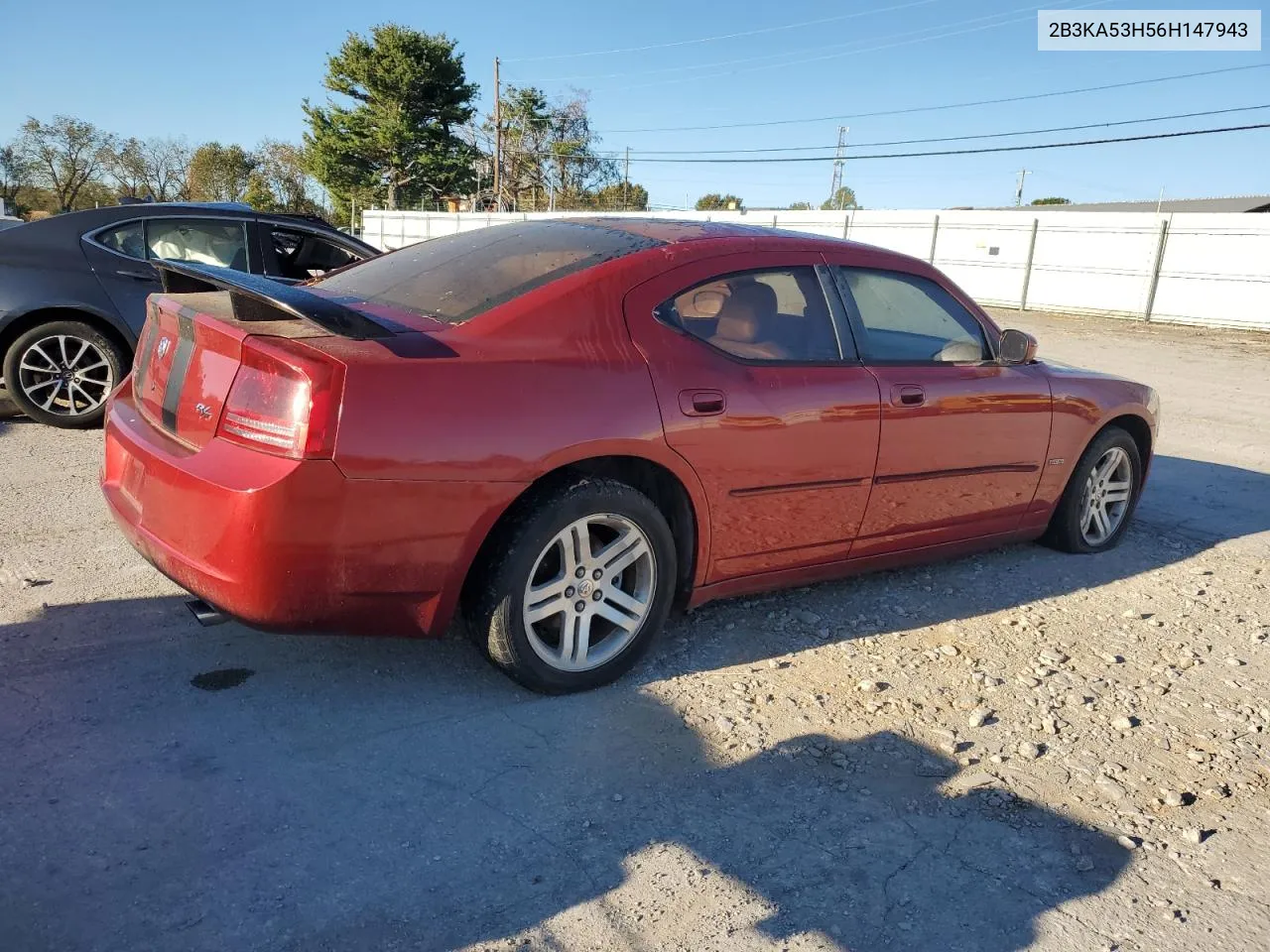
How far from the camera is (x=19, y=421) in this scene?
21.1 feet

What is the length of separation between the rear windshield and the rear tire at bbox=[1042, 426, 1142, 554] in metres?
2.77

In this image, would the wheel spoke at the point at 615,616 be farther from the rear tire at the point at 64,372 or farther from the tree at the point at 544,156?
the tree at the point at 544,156

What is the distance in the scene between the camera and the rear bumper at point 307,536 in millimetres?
2619

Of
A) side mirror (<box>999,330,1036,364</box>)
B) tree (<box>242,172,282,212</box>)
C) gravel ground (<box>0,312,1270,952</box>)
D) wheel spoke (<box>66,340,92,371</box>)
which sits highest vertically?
tree (<box>242,172,282,212</box>)

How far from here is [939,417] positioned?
4047mm

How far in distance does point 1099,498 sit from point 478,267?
3.56m

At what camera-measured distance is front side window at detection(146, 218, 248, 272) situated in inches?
260

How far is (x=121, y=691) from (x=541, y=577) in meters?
1.34

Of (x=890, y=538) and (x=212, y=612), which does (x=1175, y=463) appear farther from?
(x=212, y=612)

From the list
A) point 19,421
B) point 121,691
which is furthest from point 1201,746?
point 19,421

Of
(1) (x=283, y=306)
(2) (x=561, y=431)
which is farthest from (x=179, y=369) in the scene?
(2) (x=561, y=431)

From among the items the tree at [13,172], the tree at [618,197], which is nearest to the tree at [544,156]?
the tree at [618,197]

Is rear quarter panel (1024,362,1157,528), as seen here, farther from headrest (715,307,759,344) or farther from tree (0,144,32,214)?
tree (0,144,32,214)

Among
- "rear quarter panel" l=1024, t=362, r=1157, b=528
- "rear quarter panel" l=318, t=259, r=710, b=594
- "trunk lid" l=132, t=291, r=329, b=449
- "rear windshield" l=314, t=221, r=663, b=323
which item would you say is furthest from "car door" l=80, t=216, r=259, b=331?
"rear quarter panel" l=1024, t=362, r=1157, b=528
